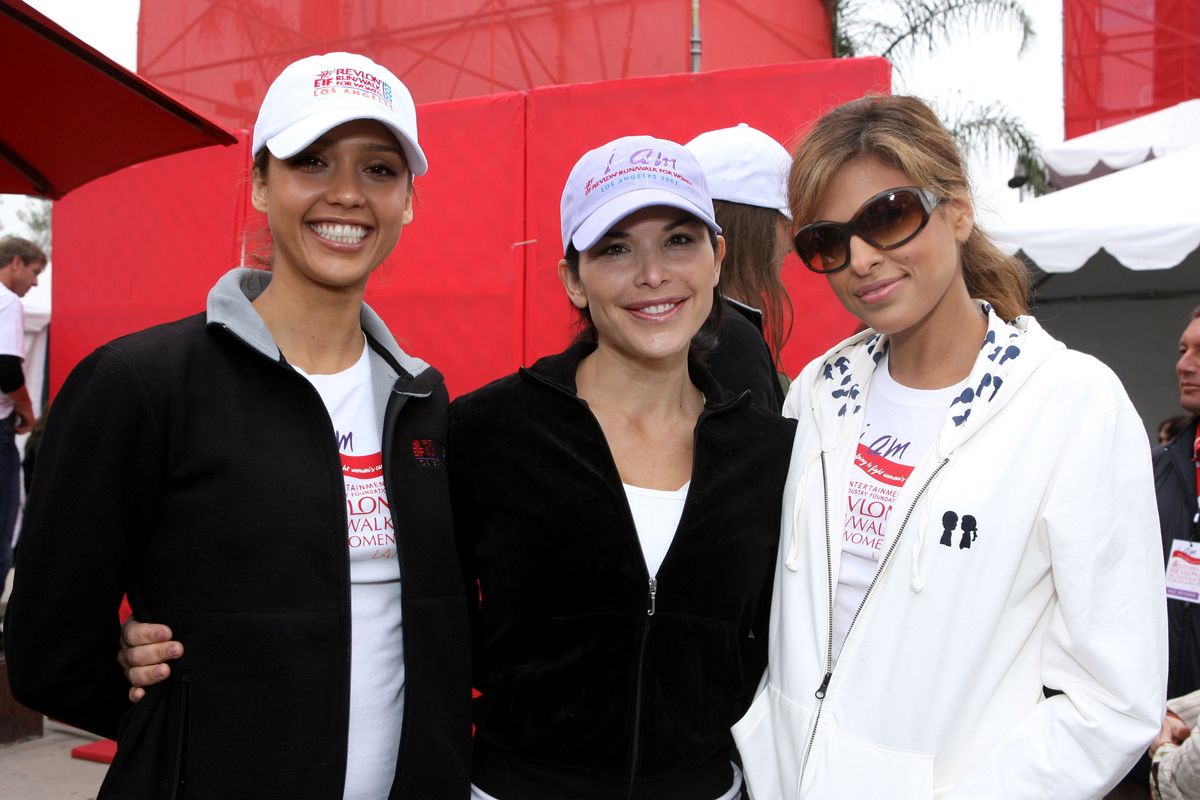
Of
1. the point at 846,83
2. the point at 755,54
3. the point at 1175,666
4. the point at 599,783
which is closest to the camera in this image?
the point at 599,783

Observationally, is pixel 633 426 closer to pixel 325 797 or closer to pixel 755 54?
pixel 325 797

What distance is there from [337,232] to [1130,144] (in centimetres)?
905

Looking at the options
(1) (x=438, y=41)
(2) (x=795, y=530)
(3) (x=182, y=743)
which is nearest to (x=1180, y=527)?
(2) (x=795, y=530)

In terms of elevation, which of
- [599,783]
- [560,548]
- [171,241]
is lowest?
[599,783]

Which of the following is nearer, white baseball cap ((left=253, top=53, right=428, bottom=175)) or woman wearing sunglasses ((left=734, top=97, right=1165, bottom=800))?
woman wearing sunglasses ((left=734, top=97, right=1165, bottom=800))

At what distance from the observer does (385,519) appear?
176 centimetres

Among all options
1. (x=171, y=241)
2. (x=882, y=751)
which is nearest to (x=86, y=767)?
(x=171, y=241)

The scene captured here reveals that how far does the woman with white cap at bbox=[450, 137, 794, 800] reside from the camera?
1.77 m

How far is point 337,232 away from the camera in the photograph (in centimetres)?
185

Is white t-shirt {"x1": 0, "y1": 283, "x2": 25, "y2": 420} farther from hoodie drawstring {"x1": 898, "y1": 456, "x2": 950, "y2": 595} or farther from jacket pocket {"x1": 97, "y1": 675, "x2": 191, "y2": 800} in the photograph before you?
hoodie drawstring {"x1": 898, "y1": 456, "x2": 950, "y2": 595}

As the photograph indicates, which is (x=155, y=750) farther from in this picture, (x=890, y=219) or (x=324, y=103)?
(x=890, y=219)

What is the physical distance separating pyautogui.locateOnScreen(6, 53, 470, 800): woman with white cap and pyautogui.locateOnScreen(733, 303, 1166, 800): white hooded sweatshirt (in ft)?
2.21

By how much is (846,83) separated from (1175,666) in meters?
2.63

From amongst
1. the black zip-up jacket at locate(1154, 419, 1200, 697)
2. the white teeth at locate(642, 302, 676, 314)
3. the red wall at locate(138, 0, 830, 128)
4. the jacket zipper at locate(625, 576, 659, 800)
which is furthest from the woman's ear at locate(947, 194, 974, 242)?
the red wall at locate(138, 0, 830, 128)
